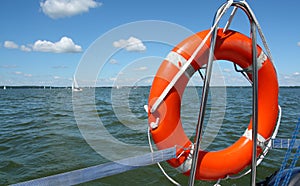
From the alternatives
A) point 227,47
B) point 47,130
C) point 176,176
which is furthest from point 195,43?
point 47,130

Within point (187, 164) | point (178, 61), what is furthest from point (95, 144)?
point (178, 61)

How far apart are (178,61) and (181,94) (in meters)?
0.25

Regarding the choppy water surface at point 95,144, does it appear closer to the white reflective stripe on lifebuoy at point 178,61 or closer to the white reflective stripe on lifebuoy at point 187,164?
the white reflective stripe on lifebuoy at point 178,61

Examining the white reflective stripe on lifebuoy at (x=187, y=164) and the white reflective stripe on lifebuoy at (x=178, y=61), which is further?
the white reflective stripe on lifebuoy at (x=187, y=164)

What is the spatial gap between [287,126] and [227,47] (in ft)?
18.3

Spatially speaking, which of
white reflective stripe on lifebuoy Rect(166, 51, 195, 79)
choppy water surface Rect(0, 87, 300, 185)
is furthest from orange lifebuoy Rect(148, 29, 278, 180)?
choppy water surface Rect(0, 87, 300, 185)

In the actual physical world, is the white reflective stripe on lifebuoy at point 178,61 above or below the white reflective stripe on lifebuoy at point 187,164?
above

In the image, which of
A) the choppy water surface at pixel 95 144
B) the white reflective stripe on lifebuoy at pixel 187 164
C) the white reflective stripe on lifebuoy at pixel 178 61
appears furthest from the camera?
the choppy water surface at pixel 95 144

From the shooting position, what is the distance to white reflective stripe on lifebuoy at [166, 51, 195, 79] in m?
1.65

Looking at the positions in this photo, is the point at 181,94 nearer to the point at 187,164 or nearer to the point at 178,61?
the point at 178,61

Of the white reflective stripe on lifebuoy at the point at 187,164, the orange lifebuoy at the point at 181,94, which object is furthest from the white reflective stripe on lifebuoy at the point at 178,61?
the white reflective stripe on lifebuoy at the point at 187,164

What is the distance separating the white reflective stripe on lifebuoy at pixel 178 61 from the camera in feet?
5.41

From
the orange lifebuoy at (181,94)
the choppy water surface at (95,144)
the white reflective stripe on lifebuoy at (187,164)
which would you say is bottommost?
the choppy water surface at (95,144)

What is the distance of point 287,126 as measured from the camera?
6344mm
